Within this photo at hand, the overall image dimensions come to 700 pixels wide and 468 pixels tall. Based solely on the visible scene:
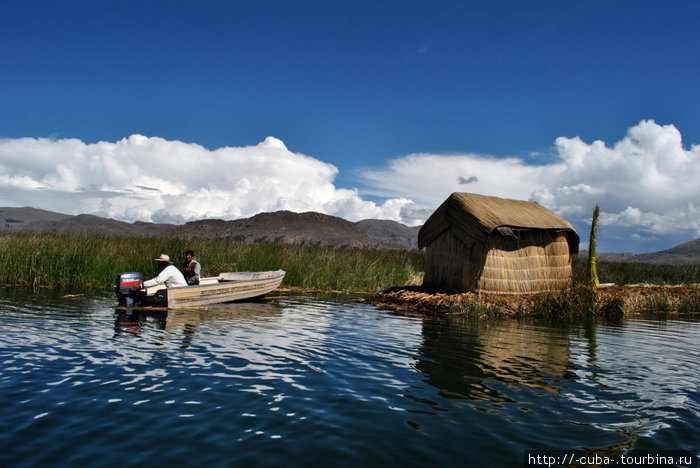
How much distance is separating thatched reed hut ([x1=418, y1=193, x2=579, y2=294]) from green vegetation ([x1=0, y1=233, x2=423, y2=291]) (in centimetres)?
574

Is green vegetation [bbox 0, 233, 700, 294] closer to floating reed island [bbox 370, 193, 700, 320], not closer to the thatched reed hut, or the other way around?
floating reed island [bbox 370, 193, 700, 320]

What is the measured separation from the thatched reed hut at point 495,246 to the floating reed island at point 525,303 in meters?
0.66

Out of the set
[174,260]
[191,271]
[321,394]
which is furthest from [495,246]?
[174,260]

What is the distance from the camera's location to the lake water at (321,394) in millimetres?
4938

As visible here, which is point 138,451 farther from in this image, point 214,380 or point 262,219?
point 262,219

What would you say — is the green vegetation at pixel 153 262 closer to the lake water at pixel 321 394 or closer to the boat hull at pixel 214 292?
the boat hull at pixel 214 292

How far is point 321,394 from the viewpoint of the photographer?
6727mm

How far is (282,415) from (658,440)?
4284mm

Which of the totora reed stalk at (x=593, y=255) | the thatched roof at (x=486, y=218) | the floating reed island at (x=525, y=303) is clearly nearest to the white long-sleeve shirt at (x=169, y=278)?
the floating reed island at (x=525, y=303)

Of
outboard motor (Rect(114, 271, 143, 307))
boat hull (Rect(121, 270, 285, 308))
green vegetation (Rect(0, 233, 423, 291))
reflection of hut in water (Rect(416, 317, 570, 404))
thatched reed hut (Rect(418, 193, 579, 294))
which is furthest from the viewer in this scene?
green vegetation (Rect(0, 233, 423, 291))

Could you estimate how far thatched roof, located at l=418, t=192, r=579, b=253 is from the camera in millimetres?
16672

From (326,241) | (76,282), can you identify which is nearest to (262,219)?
(326,241)

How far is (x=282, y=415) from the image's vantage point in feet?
19.1

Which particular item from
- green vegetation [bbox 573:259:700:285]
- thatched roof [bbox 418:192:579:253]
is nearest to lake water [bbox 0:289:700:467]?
thatched roof [bbox 418:192:579:253]
